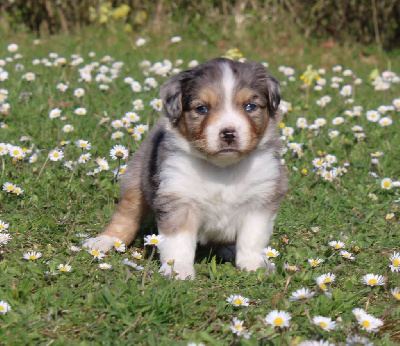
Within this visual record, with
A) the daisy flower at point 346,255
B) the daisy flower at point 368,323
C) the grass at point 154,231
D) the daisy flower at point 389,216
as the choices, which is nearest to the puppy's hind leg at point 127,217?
the grass at point 154,231

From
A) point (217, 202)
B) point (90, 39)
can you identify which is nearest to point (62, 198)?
point (217, 202)

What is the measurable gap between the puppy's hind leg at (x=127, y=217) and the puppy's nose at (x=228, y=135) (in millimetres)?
1073

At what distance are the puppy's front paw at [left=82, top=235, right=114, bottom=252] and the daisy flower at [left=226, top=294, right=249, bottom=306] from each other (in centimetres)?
119

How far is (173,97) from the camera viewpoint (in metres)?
4.38

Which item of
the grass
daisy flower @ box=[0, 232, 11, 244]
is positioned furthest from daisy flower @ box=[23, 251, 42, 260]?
daisy flower @ box=[0, 232, 11, 244]

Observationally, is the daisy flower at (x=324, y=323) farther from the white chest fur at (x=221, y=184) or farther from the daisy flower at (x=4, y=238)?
the daisy flower at (x=4, y=238)

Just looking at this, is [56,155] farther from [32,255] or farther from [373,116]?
[373,116]

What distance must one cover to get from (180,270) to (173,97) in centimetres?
115

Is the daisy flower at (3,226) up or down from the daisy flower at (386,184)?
up

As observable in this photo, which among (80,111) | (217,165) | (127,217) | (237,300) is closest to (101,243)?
(127,217)

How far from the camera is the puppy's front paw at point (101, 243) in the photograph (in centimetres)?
457

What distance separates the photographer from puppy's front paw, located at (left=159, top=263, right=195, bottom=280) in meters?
4.03

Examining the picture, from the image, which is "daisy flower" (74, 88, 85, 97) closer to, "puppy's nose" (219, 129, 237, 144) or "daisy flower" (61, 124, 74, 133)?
"daisy flower" (61, 124, 74, 133)

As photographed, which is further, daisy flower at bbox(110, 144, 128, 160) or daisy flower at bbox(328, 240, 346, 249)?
daisy flower at bbox(110, 144, 128, 160)
